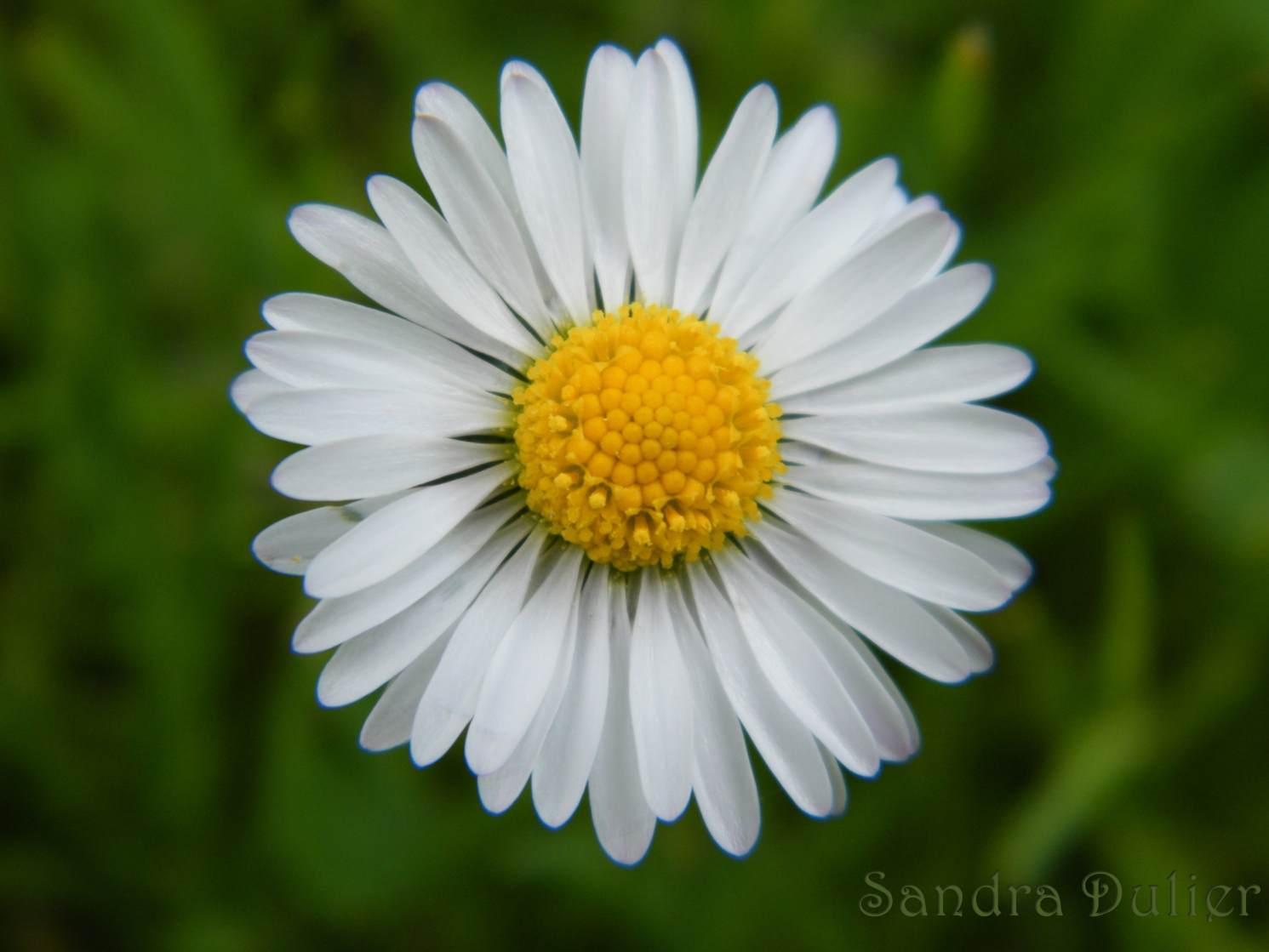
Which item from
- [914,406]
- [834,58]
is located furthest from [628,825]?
[834,58]

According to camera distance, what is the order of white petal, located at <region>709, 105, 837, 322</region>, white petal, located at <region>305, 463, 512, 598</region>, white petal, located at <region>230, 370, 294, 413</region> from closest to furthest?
white petal, located at <region>305, 463, 512, 598</region> < white petal, located at <region>230, 370, 294, 413</region> < white petal, located at <region>709, 105, 837, 322</region>

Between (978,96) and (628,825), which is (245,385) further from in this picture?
(978,96)

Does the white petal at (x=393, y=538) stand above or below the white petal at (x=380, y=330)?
below

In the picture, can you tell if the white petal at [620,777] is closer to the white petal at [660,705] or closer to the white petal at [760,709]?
the white petal at [660,705]

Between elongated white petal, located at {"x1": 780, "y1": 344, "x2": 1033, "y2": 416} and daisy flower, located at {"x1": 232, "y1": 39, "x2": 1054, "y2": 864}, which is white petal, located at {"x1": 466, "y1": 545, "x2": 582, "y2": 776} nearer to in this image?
daisy flower, located at {"x1": 232, "y1": 39, "x2": 1054, "y2": 864}
